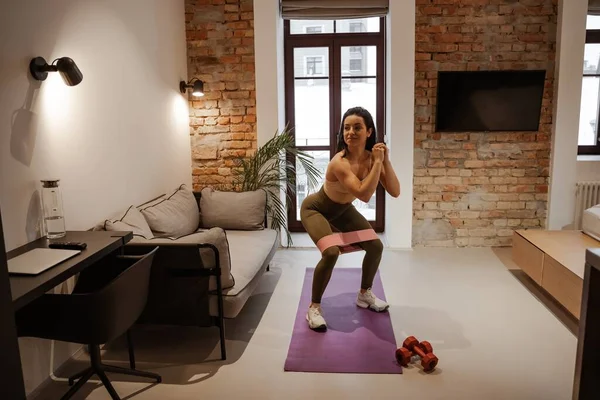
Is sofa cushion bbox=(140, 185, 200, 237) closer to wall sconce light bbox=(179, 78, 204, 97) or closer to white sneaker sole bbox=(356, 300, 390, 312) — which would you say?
wall sconce light bbox=(179, 78, 204, 97)

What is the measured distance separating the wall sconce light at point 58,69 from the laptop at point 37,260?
36.2 inches

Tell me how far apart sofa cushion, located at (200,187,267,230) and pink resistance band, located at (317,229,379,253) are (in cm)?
125

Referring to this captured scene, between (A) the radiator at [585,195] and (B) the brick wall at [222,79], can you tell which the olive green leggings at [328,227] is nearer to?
(B) the brick wall at [222,79]

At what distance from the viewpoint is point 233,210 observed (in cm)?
441

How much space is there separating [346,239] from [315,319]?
57 centimetres

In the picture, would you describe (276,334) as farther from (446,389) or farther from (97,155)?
(97,155)

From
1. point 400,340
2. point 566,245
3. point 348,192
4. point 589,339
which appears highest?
point 348,192

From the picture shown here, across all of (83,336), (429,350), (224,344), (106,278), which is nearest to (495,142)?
(429,350)

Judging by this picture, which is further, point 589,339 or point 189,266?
point 189,266

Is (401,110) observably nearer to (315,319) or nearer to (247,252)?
(247,252)

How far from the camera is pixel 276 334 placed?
3.23 m

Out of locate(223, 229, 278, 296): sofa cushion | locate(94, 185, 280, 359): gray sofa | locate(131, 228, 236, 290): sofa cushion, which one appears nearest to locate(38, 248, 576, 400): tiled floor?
Answer: locate(94, 185, 280, 359): gray sofa

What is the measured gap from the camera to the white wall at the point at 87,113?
8.13 feet

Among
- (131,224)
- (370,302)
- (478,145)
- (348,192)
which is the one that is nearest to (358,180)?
(348,192)
